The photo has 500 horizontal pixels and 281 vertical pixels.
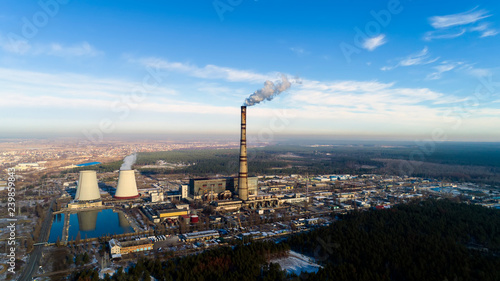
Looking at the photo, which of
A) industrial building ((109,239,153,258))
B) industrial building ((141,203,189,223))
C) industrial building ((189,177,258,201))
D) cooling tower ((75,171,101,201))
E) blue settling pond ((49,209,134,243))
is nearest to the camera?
industrial building ((109,239,153,258))

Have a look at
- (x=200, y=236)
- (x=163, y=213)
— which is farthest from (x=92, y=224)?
(x=200, y=236)

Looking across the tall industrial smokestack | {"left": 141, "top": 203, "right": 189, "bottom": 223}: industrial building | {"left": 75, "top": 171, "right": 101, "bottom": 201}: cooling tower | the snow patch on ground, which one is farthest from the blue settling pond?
the snow patch on ground

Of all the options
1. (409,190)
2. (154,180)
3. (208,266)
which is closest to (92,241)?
(208,266)

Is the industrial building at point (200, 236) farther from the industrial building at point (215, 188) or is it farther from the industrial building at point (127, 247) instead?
the industrial building at point (215, 188)

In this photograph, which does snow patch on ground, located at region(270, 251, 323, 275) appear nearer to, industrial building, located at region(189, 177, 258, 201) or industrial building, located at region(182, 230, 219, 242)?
industrial building, located at region(182, 230, 219, 242)

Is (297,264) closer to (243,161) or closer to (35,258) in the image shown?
(243,161)

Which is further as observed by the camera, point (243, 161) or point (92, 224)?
point (243, 161)
